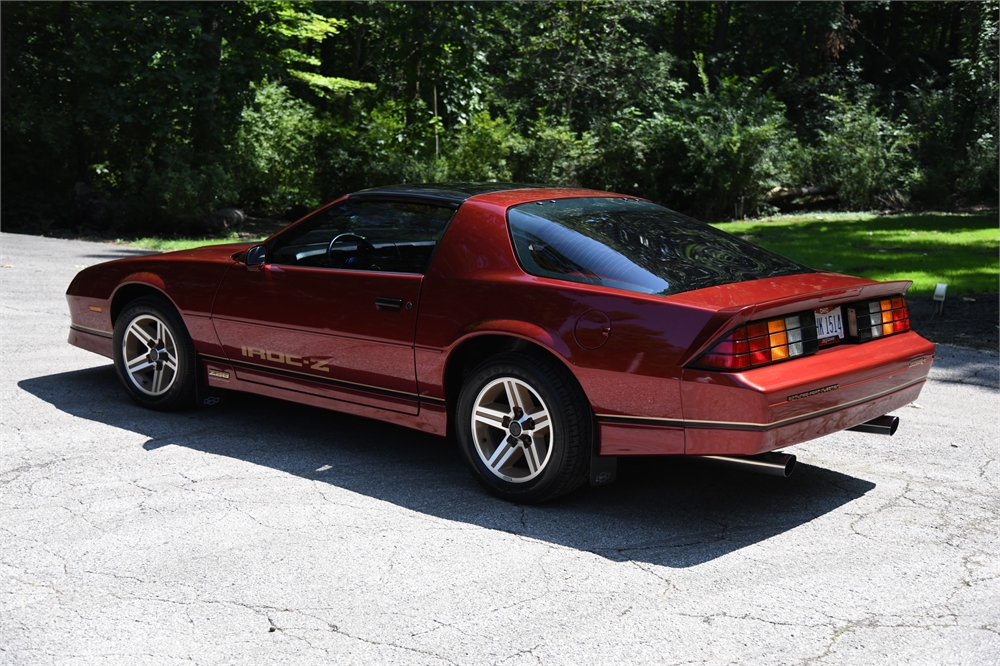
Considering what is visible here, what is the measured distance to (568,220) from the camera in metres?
4.99

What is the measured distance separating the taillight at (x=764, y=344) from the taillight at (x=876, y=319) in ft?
1.13

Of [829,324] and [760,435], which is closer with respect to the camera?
[760,435]

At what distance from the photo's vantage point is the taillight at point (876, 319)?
4.72 meters

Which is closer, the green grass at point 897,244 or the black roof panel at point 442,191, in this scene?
the black roof panel at point 442,191

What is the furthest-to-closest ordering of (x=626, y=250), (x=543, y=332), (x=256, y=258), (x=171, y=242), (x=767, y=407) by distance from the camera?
(x=171, y=242)
(x=256, y=258)
(x=626, y=250)
(x=543, y=332)
(x=767, y=407)

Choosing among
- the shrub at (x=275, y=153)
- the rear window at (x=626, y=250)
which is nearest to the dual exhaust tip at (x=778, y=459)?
the rear window at (x=626, y=250)

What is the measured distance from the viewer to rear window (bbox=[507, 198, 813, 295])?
4578mm

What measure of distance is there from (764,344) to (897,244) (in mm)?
12154

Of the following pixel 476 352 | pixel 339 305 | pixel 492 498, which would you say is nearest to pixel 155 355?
pixel 339 305

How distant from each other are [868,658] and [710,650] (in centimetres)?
51

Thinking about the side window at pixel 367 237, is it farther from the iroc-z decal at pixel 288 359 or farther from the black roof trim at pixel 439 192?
the iroc-z decal at pixel 288 359

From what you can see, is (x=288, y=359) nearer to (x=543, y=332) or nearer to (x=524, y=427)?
(x=524, y=427)

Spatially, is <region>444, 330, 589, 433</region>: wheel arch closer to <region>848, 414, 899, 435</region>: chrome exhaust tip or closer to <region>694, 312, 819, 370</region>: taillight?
<region>694, 312, 819, 370</region>: taillight

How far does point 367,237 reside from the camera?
5484 mm
